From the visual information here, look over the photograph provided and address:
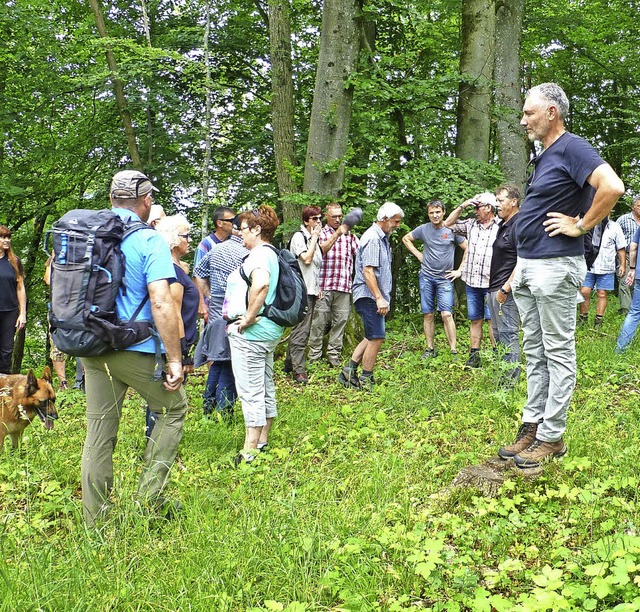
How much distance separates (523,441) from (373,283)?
297 cm

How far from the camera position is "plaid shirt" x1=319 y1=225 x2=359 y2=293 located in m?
7.84

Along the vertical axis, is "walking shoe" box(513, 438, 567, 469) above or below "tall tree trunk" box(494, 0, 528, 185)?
below

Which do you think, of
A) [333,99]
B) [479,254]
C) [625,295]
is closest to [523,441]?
[479,254]

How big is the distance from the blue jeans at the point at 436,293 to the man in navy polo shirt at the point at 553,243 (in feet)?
13.8

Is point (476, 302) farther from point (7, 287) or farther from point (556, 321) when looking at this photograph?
point (7, 287)

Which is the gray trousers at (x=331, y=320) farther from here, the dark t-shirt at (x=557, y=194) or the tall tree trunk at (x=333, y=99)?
the dark t-shirt at (x=557, y=194)

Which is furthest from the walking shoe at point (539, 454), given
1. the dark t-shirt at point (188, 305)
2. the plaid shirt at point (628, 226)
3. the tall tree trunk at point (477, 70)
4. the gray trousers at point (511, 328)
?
the plaid shirt at point (628, 226)

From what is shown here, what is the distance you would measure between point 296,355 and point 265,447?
9.77 feet

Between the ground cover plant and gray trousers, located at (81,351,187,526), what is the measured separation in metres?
0.12

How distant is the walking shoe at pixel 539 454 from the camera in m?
3.77

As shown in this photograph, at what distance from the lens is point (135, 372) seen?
3.32 meters

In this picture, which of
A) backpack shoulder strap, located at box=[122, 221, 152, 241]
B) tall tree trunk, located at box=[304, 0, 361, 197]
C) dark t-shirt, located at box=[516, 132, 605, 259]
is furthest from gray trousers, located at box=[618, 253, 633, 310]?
backpack shoulder strap, located at box=[122, 221, 152, 241]

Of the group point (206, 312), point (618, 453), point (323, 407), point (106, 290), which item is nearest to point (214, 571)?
point (106, 290)

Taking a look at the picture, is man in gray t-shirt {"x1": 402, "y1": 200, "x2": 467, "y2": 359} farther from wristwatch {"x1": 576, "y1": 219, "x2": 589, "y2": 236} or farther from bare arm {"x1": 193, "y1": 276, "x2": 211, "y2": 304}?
wristwatch {"x1": 576, "y1": 219, "x2": 589, "y2": 236}
